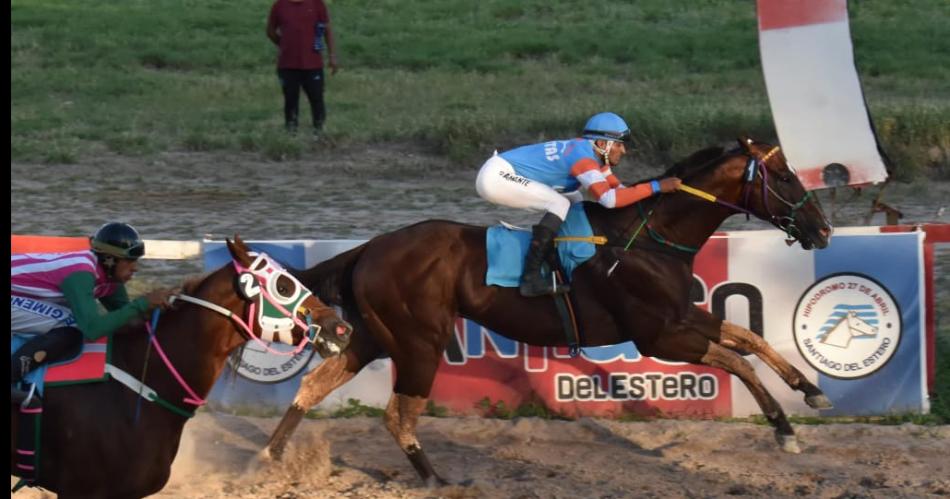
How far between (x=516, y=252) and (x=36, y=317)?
254cm

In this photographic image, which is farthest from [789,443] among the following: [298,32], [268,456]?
[298,32]

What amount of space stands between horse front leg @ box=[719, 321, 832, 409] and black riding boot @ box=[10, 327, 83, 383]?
11.2 feet

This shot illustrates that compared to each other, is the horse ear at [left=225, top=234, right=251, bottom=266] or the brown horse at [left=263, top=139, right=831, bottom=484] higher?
the horse ear at [left=225, top=234, right=251, bottom=266]

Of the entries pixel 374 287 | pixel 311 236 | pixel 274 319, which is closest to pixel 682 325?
pixel 374 287

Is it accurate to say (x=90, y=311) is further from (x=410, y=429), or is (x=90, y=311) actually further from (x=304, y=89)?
(x=304, y=89)

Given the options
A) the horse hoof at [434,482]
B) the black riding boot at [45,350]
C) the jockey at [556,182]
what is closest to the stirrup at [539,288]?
the jockey at [556,182]

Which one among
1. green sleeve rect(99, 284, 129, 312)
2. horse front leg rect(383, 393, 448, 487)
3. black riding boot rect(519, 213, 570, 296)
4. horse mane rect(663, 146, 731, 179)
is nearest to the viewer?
green sleeve rect(99, 284, 129, 312)

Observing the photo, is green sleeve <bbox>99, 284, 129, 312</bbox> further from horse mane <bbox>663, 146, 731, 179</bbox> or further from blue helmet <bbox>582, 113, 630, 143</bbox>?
horse mane <bbox>663, 146, 731, 179</bbox>

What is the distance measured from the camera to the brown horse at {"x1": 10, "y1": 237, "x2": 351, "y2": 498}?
5523 mm

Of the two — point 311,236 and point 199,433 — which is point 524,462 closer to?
point 199,433

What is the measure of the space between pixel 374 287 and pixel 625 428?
69.0 inches

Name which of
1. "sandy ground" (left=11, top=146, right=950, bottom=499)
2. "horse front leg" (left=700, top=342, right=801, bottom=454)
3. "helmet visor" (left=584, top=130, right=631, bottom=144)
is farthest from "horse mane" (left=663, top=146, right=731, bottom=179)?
"sandy ground" (left=11, top=146, right=950, bottom=499)

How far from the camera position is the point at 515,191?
7676 mm

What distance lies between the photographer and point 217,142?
1670 centimetres
